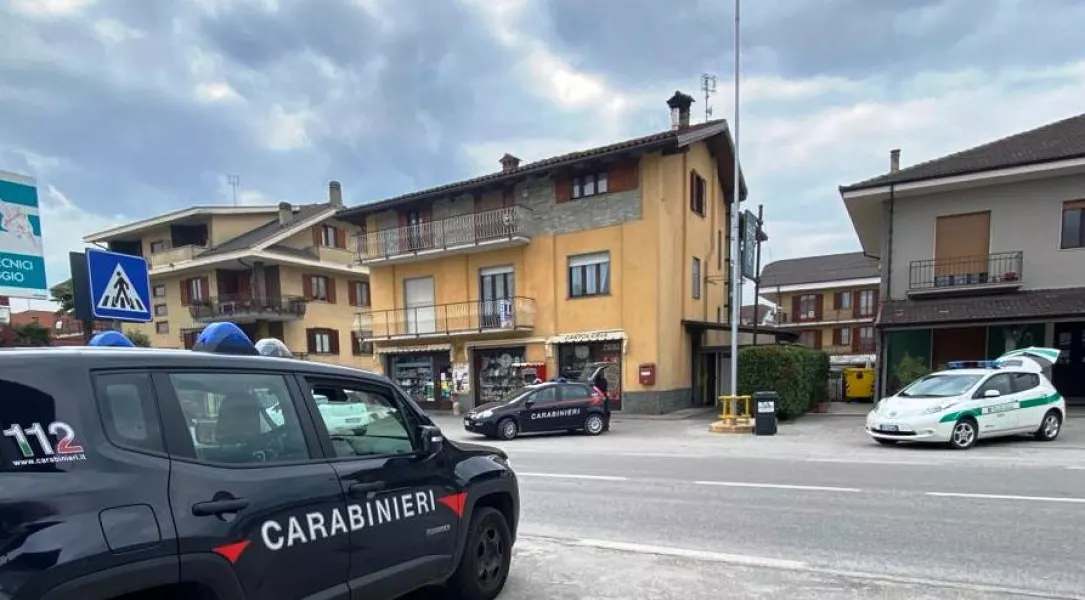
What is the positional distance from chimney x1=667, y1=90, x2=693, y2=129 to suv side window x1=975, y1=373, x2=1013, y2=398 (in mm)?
14469

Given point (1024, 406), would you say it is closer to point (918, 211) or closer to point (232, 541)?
point (918, 211)

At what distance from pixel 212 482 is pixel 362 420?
1093 mm

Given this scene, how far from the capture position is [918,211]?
61.4ft

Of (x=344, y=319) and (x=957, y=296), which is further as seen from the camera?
(x=344, y=319)

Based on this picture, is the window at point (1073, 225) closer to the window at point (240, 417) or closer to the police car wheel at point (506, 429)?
the police car wheel at point (506, 429)

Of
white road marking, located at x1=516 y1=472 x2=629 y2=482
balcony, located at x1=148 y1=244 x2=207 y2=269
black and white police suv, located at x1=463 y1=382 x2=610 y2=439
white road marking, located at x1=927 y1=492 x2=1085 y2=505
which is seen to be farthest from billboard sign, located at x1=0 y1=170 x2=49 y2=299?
balcony, located at x1=148 y1=244 x2=207 y2=269

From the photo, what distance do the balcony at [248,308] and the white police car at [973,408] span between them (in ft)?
96.7

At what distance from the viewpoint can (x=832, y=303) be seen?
44.3m

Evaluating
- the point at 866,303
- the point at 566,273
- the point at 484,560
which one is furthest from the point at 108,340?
the point at 866,303

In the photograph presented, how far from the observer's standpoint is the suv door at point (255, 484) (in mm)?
2404

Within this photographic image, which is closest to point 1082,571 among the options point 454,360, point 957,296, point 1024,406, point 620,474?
point 620,474

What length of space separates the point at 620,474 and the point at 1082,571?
18.1 ft

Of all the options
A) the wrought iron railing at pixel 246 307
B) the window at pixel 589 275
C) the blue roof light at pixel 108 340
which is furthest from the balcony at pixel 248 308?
the blue roof light at pixel 108 340

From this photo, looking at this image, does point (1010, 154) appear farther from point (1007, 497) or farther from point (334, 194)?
point (334, 194)
